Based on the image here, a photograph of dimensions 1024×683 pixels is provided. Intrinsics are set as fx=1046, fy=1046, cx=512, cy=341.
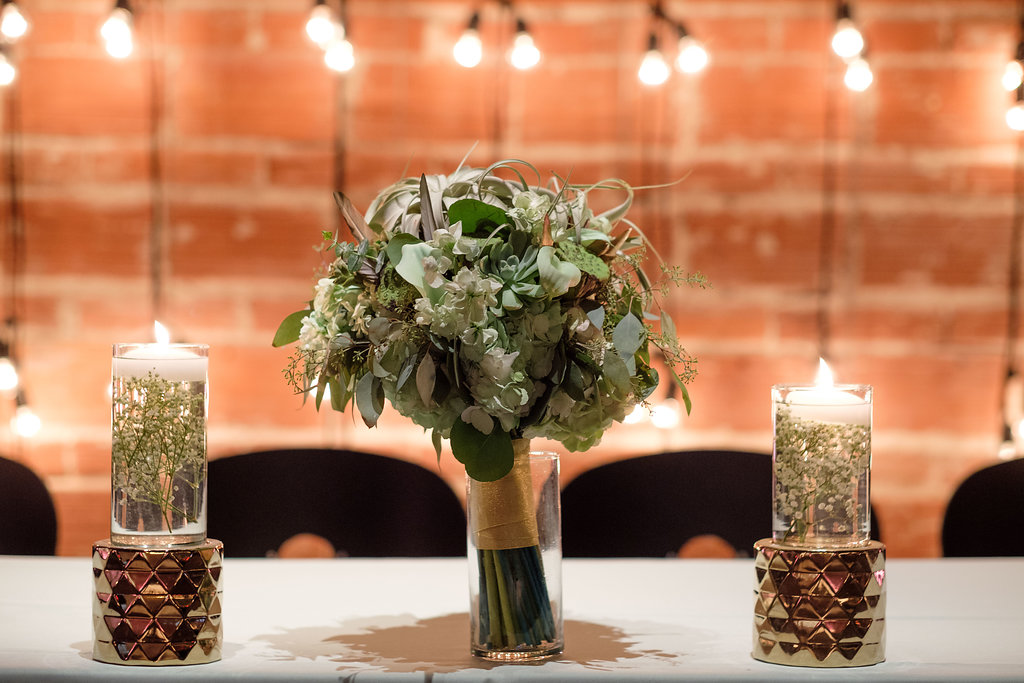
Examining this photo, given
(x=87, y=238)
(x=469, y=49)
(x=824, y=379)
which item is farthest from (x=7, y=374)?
(x=824, y=379)

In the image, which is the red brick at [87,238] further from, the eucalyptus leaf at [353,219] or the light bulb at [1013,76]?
the light bulb at [1013,76]

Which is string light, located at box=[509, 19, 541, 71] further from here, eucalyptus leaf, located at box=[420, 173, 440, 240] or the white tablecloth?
eucalyptus leaf, located at box=[420, 173, 440, 240]

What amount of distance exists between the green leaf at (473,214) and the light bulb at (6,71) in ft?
5.35

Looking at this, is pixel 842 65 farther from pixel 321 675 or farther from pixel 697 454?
pixel 321 675

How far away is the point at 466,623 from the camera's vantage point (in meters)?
1.10

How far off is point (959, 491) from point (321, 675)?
48.6 inches

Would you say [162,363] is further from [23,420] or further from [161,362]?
[23,420]

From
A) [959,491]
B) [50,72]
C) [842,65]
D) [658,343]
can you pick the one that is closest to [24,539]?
[50,72]

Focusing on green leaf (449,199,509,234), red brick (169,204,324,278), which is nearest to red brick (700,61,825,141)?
red brick (169,204,324,278)

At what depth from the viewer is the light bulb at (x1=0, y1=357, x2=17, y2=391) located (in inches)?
84.0

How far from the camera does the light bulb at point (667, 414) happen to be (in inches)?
84.1

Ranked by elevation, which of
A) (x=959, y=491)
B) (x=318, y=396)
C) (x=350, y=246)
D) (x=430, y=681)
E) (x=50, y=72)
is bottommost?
(x=430, y=681)

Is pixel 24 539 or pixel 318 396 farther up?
pixel 318 396

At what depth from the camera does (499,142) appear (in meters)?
2.16
